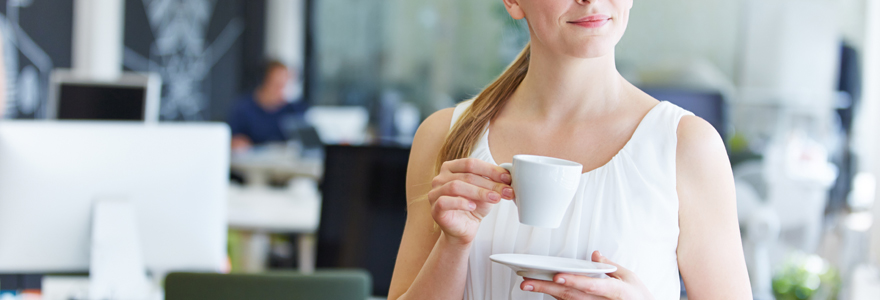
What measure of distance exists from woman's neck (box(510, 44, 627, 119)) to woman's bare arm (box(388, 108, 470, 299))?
0.51 ft

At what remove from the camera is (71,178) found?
165cm

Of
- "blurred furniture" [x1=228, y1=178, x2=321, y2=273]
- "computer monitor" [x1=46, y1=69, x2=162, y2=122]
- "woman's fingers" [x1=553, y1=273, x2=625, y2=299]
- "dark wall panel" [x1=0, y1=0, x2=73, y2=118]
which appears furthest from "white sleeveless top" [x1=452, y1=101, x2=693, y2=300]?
"dark wall panel" [x1=0, y1=0, x2=73, y2=118]

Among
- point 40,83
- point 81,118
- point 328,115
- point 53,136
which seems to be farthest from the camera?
point 328,115

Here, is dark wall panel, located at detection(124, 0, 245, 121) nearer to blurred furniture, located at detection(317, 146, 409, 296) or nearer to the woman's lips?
blurred furniture, located at detection(317, 146, 409, 296)

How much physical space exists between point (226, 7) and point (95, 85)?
11.4 ft

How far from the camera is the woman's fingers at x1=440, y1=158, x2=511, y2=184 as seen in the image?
0.81 metres

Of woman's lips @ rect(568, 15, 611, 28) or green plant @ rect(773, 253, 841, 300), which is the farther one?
green plant @ rect(773, 253, 841, 300)

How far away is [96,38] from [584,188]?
14.9ft

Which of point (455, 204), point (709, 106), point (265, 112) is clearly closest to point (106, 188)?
point (455, 204)

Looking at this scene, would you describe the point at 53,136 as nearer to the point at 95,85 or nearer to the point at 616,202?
the point at 616,202

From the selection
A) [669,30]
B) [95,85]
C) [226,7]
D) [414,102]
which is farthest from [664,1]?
[95,85]

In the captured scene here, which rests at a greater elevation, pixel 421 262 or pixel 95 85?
pixel 95 85

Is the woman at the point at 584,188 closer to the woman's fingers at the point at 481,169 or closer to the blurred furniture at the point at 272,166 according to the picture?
the woman's fingers at the point at 481,169

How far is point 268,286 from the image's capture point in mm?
1356
